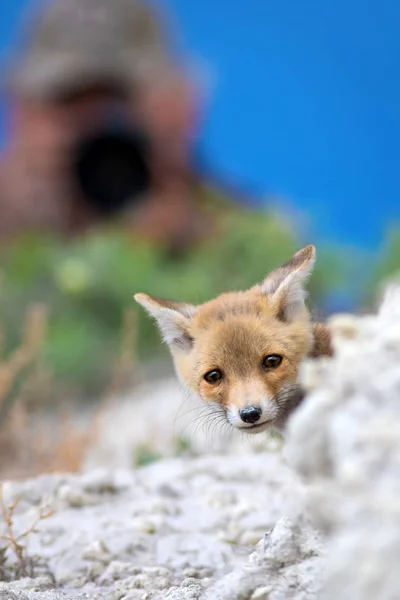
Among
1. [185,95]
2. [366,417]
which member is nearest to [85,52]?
[185,95]

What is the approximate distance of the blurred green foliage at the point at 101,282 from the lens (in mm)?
8656

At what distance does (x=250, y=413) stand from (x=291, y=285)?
48cm

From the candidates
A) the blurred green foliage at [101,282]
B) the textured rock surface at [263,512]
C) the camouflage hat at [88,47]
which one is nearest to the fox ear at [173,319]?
the textured rock surface at [263,512]

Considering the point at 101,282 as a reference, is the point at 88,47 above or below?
above

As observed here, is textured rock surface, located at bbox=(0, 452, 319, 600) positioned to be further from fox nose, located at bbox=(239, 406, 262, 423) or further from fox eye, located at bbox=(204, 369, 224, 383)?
fox eye, located at bbox=(204, 369, 224, 383)

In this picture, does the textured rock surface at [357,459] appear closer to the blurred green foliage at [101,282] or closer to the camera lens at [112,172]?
the blurred green foliage at [101,282]

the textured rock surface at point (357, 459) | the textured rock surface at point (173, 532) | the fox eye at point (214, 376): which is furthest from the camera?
the fox eye at point (214, 376)

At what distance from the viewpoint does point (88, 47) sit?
10.6 meters

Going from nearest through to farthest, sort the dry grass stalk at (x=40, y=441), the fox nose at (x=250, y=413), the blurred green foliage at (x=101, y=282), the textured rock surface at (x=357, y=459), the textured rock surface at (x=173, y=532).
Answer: the textured rock surface at (x=357, y=459)
the textured rock surface at (x=173, y=532)
the fox nose at (x=250, y=413)
the dry grass stalk at (x=40, y=441)
the blurred green foliage at (x=101, y=282)

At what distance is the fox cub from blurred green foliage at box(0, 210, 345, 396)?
5.56 meters

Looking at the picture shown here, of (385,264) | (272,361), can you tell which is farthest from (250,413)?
(385,264)

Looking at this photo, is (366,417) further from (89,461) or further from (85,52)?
(85,52)

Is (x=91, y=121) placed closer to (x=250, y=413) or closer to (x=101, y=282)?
(x=101, y=282)

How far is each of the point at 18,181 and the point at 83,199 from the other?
959 mm
